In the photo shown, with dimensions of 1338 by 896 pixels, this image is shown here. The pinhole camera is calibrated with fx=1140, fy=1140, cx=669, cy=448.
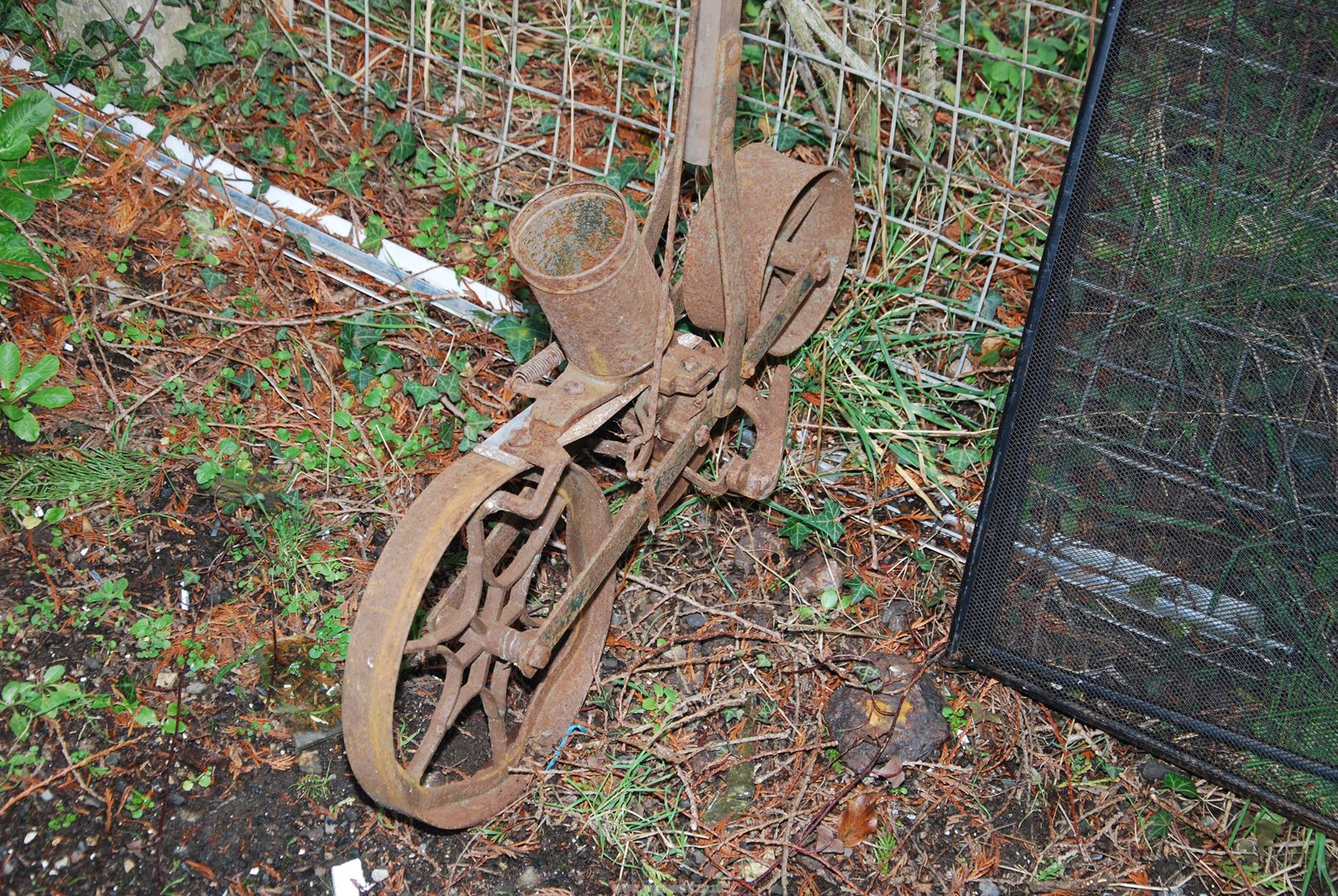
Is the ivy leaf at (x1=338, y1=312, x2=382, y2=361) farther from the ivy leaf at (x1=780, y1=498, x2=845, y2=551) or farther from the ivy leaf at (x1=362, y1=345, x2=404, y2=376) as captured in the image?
the ivy leaf at (x1=780, y1=498, x2=845, y2=551)

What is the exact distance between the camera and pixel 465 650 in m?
2.36

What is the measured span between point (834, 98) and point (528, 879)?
2.42m

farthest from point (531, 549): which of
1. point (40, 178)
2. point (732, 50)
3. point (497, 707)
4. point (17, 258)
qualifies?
point (40, 178)

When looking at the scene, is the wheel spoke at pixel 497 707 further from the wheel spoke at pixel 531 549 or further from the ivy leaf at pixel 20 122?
the ivy leaf at pixel 20 122

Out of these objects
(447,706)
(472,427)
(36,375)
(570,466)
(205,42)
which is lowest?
(447,706)

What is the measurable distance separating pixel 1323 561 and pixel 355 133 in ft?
9.88

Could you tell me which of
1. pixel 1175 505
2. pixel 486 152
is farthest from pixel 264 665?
pixel 1175 505

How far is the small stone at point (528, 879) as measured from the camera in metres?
2.45

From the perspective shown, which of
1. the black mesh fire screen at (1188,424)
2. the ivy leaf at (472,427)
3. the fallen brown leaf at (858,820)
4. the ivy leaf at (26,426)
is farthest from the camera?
the ivy leaf at (472,427)

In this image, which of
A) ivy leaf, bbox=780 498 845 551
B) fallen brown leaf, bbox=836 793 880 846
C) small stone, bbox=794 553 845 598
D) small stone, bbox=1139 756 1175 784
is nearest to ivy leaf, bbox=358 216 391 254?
ivy leaf, bbox=780 498 845 551

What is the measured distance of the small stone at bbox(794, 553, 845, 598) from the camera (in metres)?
3.01

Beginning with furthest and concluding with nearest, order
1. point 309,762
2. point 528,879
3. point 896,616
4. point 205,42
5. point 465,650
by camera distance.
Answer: point 205,42
point 896,616
point 309,762
point 528,879
point 465,650

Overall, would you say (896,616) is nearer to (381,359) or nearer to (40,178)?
(381,359)

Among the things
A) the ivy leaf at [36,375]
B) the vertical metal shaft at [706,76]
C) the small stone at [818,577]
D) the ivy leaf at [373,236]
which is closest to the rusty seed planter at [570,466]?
the vertical metal shaft at [706,76]
